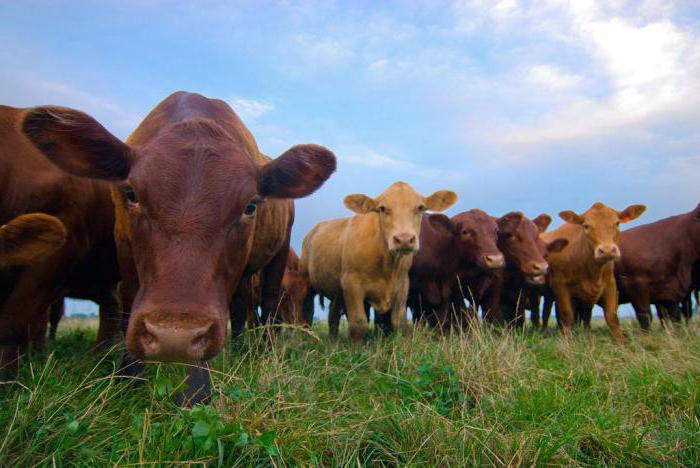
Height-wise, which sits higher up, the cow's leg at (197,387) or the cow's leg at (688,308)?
the cow's leg at (197,387)

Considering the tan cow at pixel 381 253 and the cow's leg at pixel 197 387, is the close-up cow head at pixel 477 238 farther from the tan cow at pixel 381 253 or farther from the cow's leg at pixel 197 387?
the cow's leg at pixel 197 387

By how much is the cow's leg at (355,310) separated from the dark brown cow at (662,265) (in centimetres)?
631

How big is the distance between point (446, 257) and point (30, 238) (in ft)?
22.1

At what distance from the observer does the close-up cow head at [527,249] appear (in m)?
9.01

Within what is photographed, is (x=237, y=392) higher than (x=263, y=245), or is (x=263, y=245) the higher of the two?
(x=263, y=245)

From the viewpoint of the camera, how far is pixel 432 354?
5348mm

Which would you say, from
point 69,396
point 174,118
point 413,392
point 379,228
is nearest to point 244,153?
point 174,118

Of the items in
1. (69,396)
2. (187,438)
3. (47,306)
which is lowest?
(187,438)

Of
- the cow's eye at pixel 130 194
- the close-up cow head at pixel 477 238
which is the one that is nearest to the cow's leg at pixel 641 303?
the close-up cow head at pixel 477 238

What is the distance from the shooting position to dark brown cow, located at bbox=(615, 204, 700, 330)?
Result: 1109 centimetres

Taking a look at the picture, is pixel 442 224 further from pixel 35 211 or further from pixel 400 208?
pixel 35 211

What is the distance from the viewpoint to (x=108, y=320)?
19.1ft

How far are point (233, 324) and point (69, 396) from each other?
363 centimetres

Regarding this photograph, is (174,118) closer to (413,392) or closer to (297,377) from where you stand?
(297,377)
